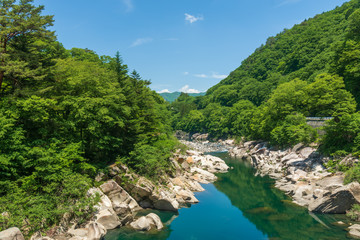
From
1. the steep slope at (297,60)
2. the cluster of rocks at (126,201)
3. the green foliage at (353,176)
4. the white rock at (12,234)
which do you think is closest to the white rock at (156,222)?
the cluster of rocks at (126,201)

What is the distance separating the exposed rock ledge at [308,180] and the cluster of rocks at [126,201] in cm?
1189

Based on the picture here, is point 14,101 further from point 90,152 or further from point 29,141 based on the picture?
point 90,152

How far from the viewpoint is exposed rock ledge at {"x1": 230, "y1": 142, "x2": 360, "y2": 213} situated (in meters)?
20.2

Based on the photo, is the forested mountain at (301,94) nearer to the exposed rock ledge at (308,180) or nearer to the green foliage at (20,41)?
the exposed rock ledge at (308,180)

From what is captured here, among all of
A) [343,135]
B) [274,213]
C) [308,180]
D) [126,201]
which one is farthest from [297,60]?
[126,201]

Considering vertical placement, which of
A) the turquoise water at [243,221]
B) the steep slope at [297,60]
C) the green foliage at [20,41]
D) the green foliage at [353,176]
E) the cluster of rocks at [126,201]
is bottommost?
the turquoise water at [243,221]

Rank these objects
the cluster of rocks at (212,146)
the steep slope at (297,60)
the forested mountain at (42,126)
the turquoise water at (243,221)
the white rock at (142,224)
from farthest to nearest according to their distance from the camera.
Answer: the cluster of rocks at (212,146) → the steep slope at (297,60) → the white rock at (142,224) → the turquoise water at (243,221) → the forested mountain at (42,126)

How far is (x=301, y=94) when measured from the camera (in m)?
48.3

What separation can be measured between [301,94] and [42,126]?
48422 millimetres

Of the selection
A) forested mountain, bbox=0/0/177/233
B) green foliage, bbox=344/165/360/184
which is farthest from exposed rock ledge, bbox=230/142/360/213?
forested mountain, bbox=0/0/177/233

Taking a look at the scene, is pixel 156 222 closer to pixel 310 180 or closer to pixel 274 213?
pixel 274 213

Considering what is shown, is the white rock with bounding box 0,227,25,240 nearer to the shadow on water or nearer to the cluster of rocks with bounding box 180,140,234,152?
the shadow on water

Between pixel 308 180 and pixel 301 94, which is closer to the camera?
pixel 308 180

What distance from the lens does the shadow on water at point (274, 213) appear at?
18.2m
